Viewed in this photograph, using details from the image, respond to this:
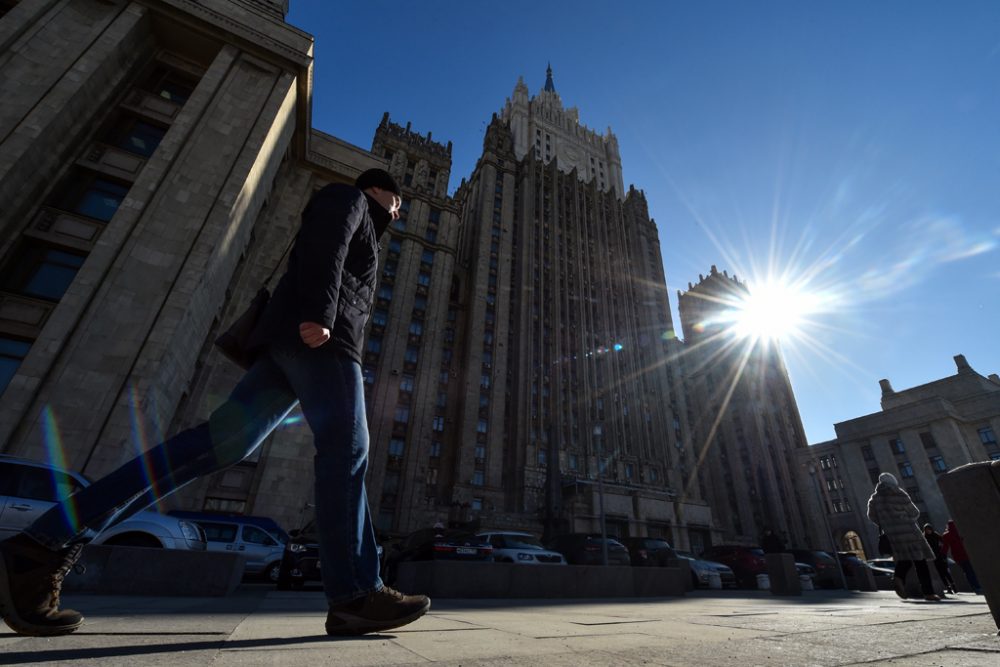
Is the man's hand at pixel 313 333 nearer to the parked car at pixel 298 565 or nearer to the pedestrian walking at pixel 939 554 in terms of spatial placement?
the parked car at pixel 298 565

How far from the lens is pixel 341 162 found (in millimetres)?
25984

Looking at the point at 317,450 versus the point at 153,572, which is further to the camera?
the point at 153,572

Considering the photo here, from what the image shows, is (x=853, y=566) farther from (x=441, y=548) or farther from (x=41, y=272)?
(x=41, y=272)

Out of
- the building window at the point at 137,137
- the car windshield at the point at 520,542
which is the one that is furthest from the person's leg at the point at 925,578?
the building window at the point at 137,137

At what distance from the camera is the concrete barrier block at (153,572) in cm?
497

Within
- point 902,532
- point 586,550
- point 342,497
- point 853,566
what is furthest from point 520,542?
point 853,566

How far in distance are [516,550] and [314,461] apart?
10.7 m

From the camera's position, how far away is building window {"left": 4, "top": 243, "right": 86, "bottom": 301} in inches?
532

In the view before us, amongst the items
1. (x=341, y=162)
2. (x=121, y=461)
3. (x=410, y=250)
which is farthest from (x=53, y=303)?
(x=410, y=250)

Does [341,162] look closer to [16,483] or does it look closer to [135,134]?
[135,134]

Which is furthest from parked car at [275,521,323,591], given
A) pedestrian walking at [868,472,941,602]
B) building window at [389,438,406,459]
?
building window at [389,438,406,459]

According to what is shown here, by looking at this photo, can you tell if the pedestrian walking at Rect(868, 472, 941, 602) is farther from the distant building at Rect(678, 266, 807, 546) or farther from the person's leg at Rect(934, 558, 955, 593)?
the distant building at Rect(678, 266, 807, 546)

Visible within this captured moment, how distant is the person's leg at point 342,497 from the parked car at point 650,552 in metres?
16.8

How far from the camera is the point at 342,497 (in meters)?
1.97
